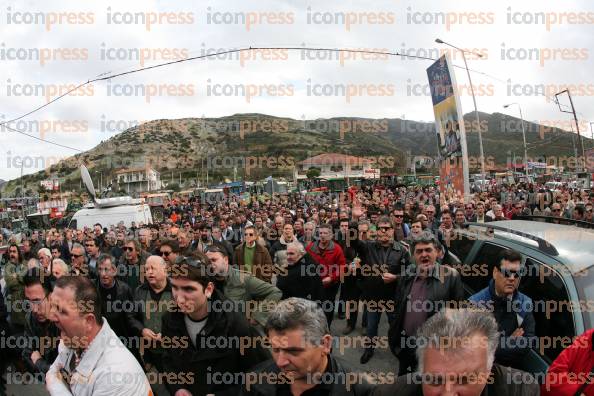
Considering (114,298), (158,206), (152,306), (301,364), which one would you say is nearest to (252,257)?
(114,298)

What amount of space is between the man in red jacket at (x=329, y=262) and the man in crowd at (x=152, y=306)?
232cm

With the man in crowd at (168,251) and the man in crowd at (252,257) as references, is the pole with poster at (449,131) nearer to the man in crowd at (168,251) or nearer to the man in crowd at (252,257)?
the man in crowd at (252,257)

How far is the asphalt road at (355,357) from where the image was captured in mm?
4977

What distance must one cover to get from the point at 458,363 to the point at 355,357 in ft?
13.5

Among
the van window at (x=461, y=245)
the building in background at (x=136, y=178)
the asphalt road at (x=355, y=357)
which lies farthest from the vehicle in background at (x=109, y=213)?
the building in background at (x=136, y=178)

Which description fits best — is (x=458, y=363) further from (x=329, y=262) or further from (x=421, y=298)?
(x=329, y=262)

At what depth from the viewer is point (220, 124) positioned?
163m

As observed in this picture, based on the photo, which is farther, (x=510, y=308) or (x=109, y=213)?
(x=109, y=213)

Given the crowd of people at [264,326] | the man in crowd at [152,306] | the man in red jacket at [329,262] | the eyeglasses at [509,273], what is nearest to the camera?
the crowd of people at [264,326]

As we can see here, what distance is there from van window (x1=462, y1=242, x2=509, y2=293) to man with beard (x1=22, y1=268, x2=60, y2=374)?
4.09m

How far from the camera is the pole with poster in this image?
36.6 feet

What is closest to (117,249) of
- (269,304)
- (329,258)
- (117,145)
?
(329,258)

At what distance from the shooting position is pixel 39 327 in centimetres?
398

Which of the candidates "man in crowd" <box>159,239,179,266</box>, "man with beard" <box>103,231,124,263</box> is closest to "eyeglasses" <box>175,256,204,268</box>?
"man in crowd" <box>159,239,179,266</box>
